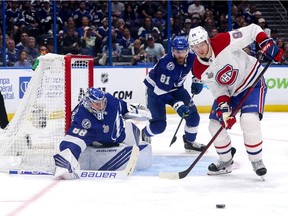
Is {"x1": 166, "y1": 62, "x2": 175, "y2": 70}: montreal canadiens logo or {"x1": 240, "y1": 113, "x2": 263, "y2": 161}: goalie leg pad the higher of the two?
{"x1": 166, "y1": 62, "x2": 175, "y2": 70}: montreal canadiens logo

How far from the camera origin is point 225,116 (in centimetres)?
434

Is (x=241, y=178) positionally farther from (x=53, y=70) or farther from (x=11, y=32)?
(x=11, y=32)

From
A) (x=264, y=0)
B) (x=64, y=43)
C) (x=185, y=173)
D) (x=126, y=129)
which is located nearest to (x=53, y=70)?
(x=126, y=129)

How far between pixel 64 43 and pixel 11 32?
2.22 feet

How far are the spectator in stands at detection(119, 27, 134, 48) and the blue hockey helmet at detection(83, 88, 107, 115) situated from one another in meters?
5.01

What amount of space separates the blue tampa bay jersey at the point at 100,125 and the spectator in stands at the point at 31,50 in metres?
4.11

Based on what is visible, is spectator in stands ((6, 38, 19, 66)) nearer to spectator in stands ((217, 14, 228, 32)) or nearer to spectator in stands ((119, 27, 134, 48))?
spectator in stands ((119, 27, 134, 48))

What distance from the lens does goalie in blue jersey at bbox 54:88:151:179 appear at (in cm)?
445

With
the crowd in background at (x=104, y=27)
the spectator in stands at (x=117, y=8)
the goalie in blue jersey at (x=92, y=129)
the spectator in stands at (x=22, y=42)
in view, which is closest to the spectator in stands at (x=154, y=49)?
the crowd in background at (x=104, y=27)

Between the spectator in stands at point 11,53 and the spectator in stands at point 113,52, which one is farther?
the spectator in stands at point 113,52

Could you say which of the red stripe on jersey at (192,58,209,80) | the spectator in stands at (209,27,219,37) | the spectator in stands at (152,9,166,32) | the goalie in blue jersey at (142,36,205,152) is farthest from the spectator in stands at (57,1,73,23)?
the red stripe on jersey at (192,58,209,80)

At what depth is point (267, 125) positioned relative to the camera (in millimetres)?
7832

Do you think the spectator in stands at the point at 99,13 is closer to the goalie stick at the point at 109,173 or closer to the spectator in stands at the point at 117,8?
the spectator in stands at the point at 117,8

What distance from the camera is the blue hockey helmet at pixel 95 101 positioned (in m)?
4.53
